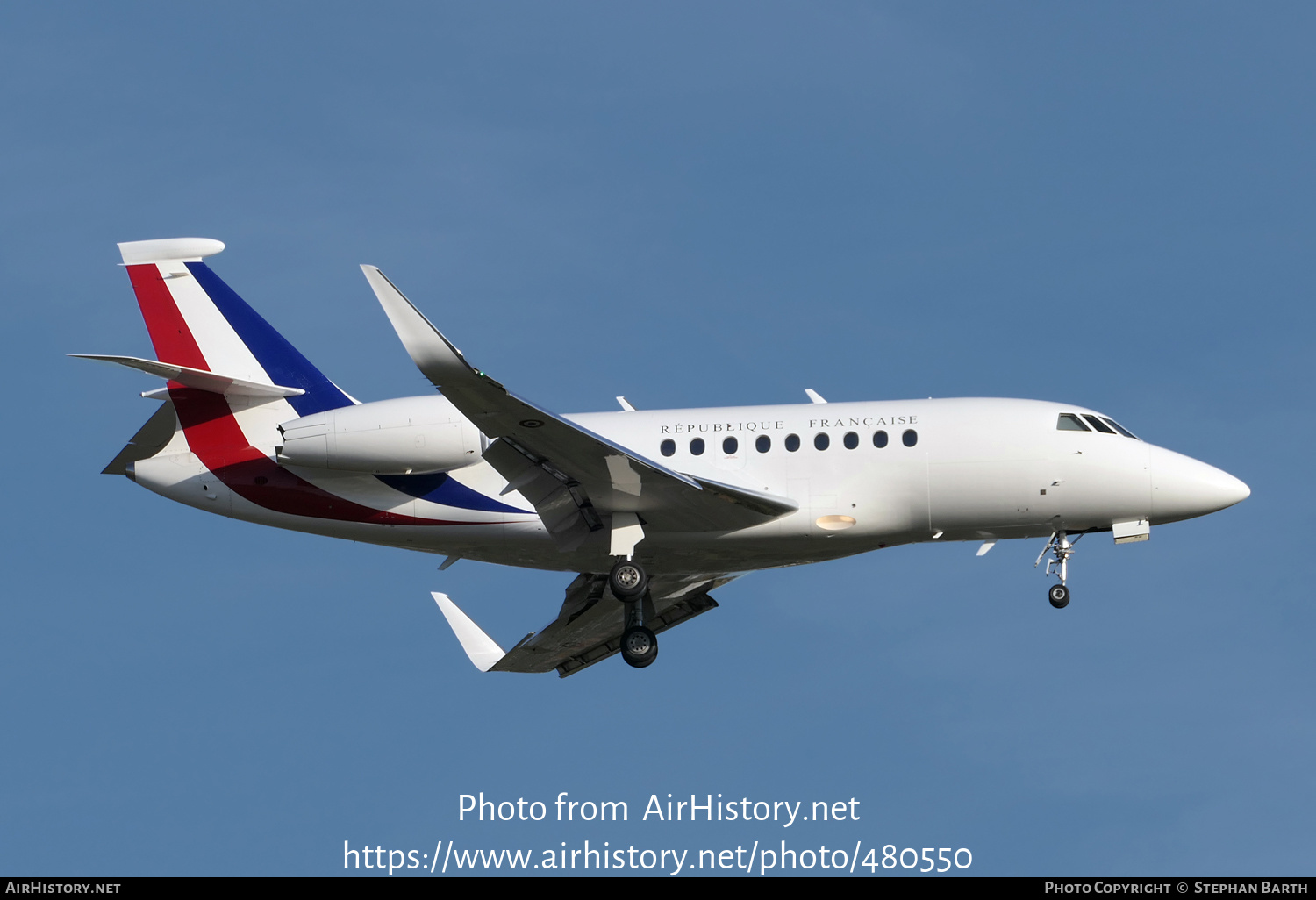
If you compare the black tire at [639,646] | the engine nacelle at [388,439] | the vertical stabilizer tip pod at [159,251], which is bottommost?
the black tire at [639,646]

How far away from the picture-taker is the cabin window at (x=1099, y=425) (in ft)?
94.4

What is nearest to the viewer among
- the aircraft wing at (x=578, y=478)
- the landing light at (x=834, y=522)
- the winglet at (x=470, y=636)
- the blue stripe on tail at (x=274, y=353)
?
the aircraft wing at (x=578, y=478)

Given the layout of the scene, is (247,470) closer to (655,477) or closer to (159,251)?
(159,251)

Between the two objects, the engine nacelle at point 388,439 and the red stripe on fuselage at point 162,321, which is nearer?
the engine nacelle at point 388,439

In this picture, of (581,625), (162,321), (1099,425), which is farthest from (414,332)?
(1099,425)

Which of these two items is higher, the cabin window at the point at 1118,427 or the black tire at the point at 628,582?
the cabin window at the point at 1118,427

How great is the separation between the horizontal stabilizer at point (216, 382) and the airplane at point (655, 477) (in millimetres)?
34

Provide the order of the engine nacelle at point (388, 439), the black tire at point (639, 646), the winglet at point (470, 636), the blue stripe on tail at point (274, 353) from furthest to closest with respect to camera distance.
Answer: the winglet at point (470, 636)
the blue stripe on tail at point (274, 353)
the black tire at point (639, 646)
the engine nacelle at point (388, 439)

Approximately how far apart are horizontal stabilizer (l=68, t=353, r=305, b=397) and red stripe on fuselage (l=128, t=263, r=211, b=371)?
44 cm

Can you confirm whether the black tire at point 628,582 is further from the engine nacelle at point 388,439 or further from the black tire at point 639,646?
the engine nacelle at point 388,439

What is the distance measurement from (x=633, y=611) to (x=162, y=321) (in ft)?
33.6

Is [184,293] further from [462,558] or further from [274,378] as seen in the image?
[462,558]

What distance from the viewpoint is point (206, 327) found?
30109 mm

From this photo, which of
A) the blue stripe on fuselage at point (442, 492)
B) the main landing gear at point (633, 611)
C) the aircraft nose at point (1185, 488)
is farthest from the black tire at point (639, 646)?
the aircraft nose at point (1185, 488)
